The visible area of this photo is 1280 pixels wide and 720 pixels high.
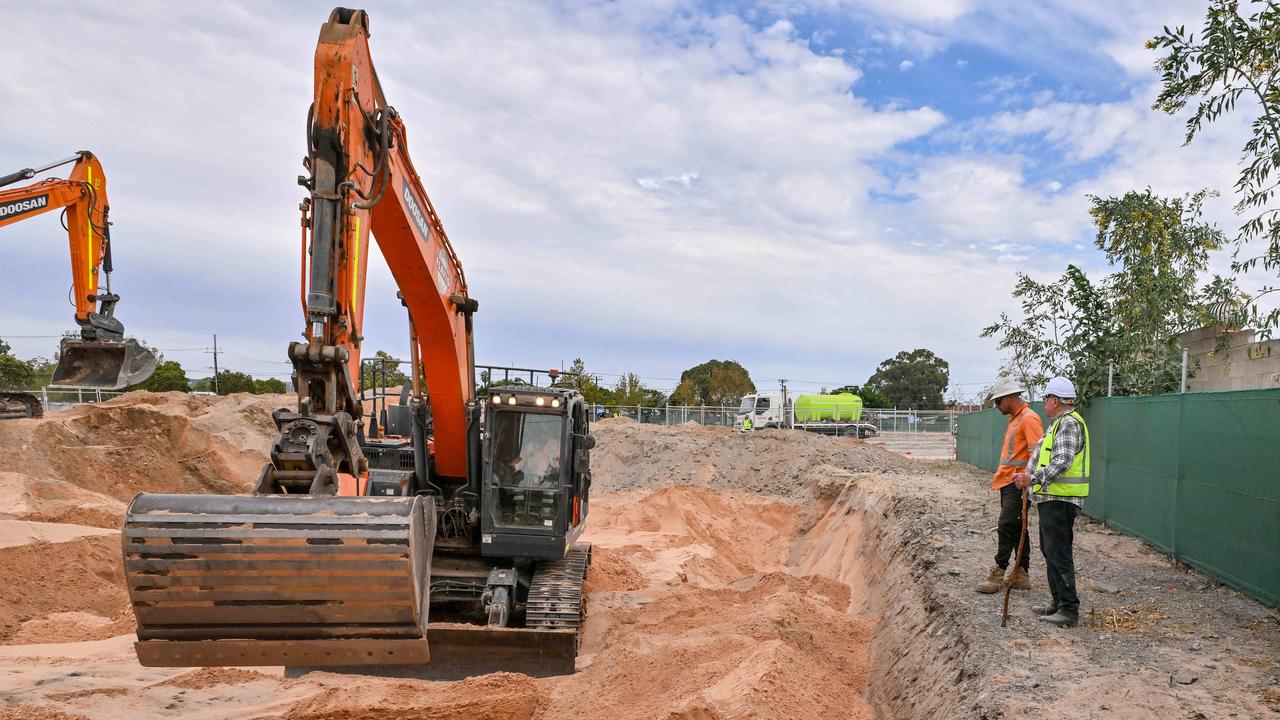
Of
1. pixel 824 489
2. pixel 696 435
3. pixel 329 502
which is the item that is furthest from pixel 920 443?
pixel 329 502

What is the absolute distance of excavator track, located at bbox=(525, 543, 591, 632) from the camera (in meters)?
7.63

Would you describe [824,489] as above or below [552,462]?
below

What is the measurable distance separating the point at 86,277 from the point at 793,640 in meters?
10.4

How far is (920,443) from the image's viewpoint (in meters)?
33.8

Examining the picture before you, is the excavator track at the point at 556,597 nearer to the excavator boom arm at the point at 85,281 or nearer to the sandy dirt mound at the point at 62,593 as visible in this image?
the sandy dirt mound at the point at 62,593

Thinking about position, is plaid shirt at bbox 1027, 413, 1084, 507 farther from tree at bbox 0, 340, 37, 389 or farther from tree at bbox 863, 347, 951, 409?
tree at bbox 863, 347, 951, 409

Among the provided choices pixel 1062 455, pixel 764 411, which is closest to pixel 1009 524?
pixel 1062 455

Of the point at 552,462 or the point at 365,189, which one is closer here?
the point at 365,189

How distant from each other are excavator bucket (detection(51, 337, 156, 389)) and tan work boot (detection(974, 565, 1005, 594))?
35.3 ft

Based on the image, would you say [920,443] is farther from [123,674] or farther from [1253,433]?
[123,674]

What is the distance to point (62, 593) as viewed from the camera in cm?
1038

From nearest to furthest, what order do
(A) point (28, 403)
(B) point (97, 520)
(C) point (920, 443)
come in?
1. (B) point (97, 520)
2. (A) point (28, 403)
3. (C) point (920, 443)

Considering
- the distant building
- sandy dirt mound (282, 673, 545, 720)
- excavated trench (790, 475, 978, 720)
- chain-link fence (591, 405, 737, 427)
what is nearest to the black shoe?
excavated trench (790, 475, 978, 720)

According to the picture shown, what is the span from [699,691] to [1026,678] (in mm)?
2065
